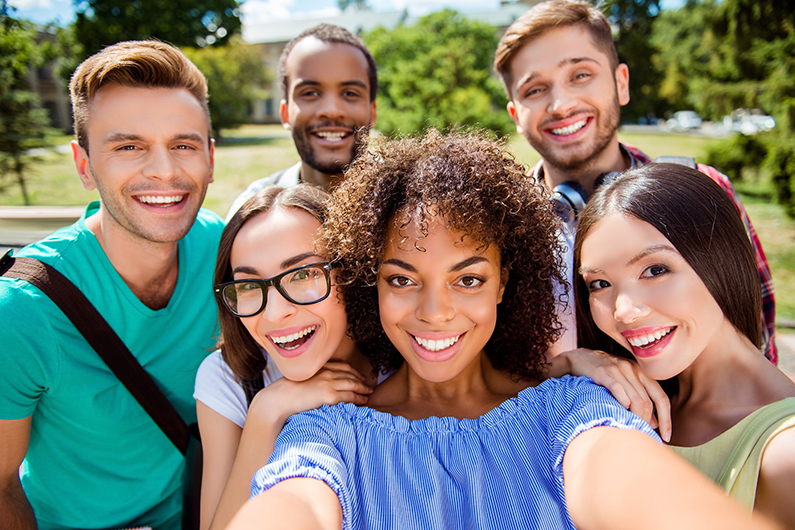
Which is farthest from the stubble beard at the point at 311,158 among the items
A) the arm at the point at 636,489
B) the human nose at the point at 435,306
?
the arm at the point at 636,489

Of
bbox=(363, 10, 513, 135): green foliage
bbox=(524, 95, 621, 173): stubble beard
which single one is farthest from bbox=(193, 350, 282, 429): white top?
bbox=(363, 10, 513, 135): green foliage

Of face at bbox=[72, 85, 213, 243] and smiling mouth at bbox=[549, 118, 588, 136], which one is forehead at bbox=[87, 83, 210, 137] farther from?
smiling mouth at bbox=[549, 118, 588, 136]

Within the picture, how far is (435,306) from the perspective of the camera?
189 cm

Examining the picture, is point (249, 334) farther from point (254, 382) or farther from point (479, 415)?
point (479, 415)

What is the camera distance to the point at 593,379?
1.98 metres

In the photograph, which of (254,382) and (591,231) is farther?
(254,382)

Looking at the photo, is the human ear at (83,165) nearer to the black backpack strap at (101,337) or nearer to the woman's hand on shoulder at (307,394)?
the black backpack strap at (101,337)

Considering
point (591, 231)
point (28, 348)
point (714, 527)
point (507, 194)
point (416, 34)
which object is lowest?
point (28, 348)

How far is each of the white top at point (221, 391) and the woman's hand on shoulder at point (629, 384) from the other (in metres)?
1.49

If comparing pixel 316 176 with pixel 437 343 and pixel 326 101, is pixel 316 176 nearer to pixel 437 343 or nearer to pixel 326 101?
pixel 326 101

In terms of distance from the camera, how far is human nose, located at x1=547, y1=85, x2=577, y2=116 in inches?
119

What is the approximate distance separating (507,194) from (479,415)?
0.93m

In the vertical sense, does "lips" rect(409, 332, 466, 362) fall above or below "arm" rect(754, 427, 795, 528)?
above

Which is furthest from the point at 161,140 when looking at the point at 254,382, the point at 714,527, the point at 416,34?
the point at 416,34
